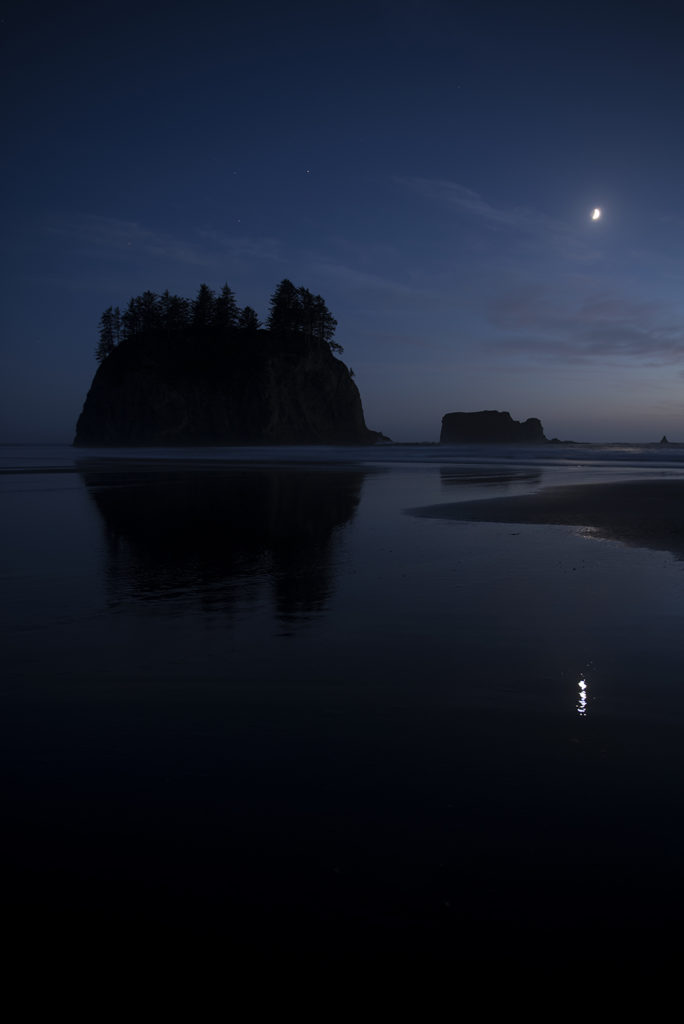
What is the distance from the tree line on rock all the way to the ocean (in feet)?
317

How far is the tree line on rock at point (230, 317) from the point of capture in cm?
9838

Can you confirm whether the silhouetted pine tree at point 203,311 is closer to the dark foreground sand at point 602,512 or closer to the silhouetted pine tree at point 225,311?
the silhouetted pine tree at point 225,311

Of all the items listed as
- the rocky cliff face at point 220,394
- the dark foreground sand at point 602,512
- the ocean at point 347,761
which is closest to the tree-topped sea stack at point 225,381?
the rocky cliff face at point 220,394

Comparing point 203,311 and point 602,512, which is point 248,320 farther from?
point 602,512

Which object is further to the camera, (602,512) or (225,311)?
(225,311)

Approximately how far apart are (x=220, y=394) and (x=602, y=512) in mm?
82657

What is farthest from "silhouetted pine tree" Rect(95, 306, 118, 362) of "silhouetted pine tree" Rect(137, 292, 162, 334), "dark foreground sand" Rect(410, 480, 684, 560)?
"dark foreground sand" Rect(410, 480, 684, 560)

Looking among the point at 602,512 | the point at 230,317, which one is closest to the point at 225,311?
the point at 230,317

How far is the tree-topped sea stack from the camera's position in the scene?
91.4 m

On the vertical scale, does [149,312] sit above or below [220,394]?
above

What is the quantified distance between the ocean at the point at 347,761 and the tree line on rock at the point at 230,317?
317ft

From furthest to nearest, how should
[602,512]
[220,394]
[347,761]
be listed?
[220,394], [602,512], [347,761]

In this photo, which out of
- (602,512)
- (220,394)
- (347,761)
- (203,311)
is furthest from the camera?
(203,311)

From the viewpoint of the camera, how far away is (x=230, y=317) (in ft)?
334
